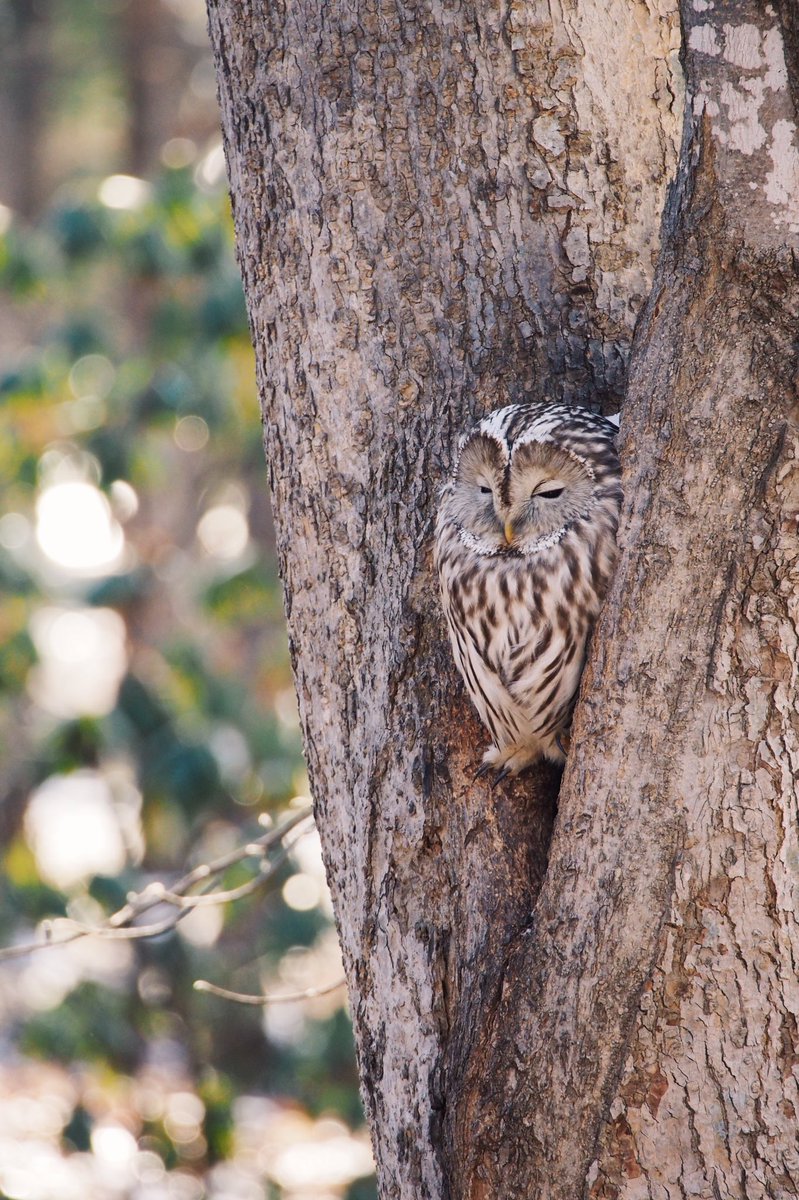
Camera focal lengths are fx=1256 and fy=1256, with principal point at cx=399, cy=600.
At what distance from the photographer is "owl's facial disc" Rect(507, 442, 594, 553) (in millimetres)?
2324

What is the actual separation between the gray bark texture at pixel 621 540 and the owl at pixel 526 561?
56 mm

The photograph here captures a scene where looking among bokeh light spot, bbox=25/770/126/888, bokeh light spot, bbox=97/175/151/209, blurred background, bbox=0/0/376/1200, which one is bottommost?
bokeh light spot, bbox=25/770/126/888

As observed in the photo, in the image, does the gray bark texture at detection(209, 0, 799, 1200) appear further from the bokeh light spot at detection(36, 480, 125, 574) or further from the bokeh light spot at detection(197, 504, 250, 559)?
the bokeh light spot at detection(197, 504, 250, 559)

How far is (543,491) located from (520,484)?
0.16ft

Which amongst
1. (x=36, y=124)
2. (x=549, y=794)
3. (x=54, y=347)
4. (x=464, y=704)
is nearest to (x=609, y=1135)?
(x=549, y=794)

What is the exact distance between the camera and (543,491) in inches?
95.0

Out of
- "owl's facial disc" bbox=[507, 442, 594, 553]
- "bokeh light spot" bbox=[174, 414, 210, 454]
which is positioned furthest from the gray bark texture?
"bokeh light spot" bbox=[174, 414, 210, 454]

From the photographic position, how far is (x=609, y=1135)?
6.14 ft

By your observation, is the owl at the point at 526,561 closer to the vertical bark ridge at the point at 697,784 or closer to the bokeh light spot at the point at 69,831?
the vertical bark ridge at the point at 697,784

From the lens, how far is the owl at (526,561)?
2289mm

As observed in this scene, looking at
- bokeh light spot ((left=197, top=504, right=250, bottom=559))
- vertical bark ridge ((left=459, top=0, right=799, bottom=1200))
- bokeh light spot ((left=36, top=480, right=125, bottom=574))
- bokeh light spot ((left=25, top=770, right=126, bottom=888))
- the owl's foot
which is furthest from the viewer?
bokeh light spot ((left=197, top=504, right=250, bottom=559))

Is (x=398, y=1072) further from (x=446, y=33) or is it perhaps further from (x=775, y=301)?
(x=446, y=33)

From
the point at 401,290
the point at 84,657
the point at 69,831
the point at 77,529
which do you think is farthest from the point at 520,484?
the point at 84,657

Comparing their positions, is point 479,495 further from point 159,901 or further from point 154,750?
point 154,750
